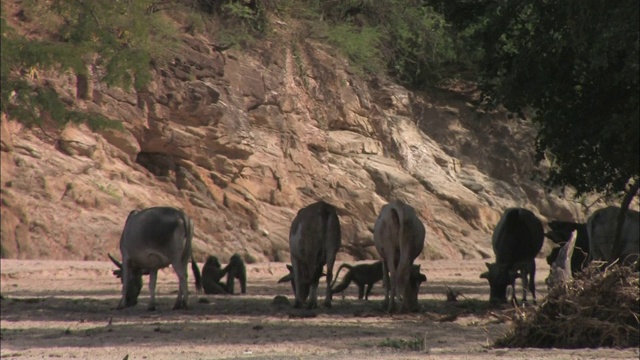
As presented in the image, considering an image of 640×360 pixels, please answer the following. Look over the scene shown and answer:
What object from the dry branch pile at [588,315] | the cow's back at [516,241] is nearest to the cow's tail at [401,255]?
the cow's back at [516,241]

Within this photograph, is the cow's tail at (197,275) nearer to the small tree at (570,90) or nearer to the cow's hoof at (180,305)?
the cow's hoof at (180,305)

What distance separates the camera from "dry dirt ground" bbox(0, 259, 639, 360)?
12.5 m

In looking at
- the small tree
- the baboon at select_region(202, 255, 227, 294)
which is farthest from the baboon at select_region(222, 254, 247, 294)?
the small tree

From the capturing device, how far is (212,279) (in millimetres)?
21359

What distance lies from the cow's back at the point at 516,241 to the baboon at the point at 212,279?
16.5 feet

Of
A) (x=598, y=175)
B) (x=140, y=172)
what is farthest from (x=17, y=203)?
(x=598, y=175)

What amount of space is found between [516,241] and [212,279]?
18.0 feet

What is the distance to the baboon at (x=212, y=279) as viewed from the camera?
2128 cm

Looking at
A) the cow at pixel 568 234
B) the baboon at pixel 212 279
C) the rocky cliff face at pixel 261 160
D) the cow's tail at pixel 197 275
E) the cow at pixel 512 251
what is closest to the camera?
the cow at pixel 512 251

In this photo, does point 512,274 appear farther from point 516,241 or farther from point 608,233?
point 608,233

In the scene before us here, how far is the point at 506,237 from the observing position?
771 inches

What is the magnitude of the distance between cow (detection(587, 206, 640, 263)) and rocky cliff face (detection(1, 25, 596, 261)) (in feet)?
33.1

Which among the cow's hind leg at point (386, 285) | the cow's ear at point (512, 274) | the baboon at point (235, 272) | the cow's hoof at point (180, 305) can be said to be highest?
the cow's ear at point (512, 274)

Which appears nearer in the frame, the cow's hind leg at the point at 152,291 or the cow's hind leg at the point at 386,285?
the cow's hind leg at the point at 152,291
